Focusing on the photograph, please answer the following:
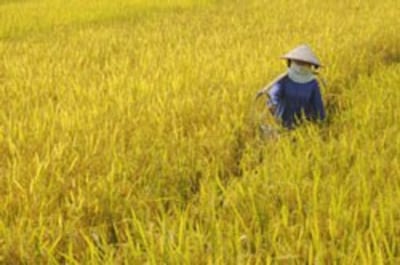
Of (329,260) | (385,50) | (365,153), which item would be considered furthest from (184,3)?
(329,260)

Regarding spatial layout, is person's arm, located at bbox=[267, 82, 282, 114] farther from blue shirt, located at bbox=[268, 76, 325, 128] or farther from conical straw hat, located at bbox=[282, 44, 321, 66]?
conical straw hat, located at bbox=[282, 44, 321, 66]

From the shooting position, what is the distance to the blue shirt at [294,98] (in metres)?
3.46

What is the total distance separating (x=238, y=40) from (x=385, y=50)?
180 centimetres

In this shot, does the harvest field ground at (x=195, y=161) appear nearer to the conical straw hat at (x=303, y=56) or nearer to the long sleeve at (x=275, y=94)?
the long sleeve at (x=275, y=94)

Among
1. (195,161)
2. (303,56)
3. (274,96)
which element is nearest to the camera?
(195,161)

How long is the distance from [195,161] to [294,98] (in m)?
0.98

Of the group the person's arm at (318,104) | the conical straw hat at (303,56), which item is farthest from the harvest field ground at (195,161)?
the conical straw hat at (303,56)

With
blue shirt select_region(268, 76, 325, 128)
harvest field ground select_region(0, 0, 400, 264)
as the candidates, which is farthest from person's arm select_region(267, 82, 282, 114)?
harvest field ground select_region(0, 0, 400, 264)

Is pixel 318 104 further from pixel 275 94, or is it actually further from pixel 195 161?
pixel 195 161

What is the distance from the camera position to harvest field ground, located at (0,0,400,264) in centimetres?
185

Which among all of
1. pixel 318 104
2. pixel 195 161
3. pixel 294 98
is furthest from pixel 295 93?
pixel 195 161

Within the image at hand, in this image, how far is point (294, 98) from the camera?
3.49 meters

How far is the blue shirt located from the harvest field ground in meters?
0.13

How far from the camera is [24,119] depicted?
3566 mm
